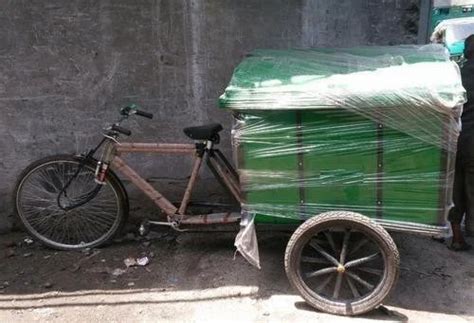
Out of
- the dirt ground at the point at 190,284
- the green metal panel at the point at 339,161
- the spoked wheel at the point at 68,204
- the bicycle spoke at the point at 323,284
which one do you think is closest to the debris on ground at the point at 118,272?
the dirt ground at the point at 190,284

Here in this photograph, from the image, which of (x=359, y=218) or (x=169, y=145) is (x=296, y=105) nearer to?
(x=359, y=218)

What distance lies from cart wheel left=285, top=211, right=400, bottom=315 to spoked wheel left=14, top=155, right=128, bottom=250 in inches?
64.7

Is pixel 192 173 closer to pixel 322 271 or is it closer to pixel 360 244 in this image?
pixel 322 271

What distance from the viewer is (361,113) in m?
3.43

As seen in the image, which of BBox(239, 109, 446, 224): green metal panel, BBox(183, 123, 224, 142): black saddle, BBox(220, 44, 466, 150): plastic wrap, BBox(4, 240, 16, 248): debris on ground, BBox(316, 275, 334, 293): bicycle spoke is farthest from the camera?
BBox(4, 240, 16, 248): debris on ground

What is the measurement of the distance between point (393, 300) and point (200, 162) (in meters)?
1.65

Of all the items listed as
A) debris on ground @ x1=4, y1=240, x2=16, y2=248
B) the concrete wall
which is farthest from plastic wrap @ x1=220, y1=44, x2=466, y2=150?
debris on ground @ x1=4, y1=240, x2=16, y2=248

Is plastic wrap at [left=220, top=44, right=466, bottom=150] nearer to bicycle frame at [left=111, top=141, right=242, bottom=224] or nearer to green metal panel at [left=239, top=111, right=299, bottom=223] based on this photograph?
green metal panel at [left=239, top=111, right=299, bottom=223]

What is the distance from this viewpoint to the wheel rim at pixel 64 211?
467cm

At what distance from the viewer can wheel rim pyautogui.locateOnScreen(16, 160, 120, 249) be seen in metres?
4.67

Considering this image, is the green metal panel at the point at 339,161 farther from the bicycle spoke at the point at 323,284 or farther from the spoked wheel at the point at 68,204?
the spoked wheel at the point at 68,204

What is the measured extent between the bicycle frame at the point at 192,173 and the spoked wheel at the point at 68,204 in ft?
0.75

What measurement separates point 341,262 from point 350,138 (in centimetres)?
83

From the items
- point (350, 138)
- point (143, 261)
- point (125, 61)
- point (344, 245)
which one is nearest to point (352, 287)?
point (344, 245)
